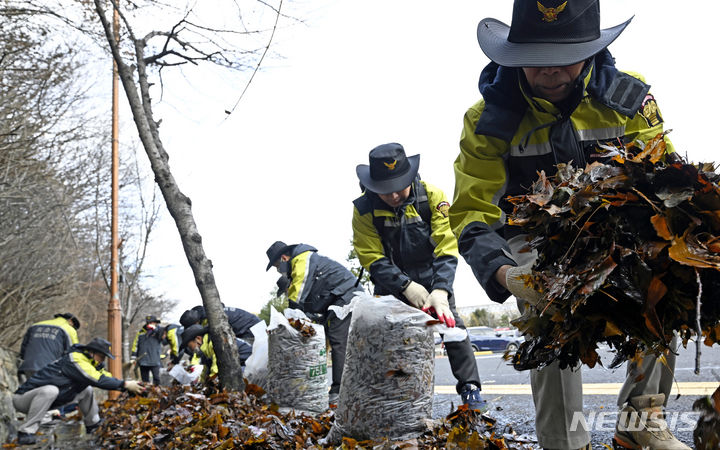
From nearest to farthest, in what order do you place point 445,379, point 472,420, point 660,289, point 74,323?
point 660,289, point 472,420, point 445,379, point 74,323

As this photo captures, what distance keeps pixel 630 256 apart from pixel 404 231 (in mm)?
3034

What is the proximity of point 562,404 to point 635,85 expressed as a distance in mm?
1290

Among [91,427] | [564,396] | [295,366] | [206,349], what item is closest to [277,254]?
[206,349]

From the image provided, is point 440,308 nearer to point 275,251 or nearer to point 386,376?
point 386,376

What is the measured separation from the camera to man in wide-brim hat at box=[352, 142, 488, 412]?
4078 millimetres

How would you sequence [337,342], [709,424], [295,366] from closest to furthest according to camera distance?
[709,424], [295,366], [337,342]

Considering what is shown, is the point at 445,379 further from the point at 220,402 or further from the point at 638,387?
the point at 638,387

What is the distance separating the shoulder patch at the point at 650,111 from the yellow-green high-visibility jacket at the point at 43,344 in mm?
9907

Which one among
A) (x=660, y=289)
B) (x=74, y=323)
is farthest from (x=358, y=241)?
(x=74, y=323)

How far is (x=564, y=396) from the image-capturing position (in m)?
2.17

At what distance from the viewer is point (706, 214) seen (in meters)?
1.35

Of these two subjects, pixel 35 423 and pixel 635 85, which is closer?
pixel 635 85

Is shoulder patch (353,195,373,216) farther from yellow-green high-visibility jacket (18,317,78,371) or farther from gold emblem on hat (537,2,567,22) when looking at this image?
yellow-green high-visibility jacket (18,317,78,371)

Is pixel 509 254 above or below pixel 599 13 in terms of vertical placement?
below
